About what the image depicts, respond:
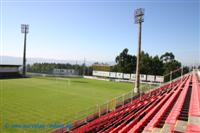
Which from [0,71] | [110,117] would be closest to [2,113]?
[110,117]

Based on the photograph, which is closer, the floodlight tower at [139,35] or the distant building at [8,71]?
the floodlight tower at [139,35]

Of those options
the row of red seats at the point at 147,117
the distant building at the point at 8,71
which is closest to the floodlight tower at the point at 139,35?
the row of red seats at the point at 147,117

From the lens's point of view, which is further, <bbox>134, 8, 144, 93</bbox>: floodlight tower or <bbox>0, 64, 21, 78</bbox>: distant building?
<bbox>0, 64, 21, 78</bbox>: distant building

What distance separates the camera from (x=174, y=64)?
64.9m

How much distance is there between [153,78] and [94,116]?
39.2 meters

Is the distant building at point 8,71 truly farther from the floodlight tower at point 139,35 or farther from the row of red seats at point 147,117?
the row of red seats at point 147,117

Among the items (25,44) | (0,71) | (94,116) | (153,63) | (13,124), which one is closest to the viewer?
(13,124)

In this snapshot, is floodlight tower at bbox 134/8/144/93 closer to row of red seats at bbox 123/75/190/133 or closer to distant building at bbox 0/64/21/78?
row of red seats at bbox 123/75/190/133

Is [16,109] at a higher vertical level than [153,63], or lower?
lower

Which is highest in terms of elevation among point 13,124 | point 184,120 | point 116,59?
point 116,59

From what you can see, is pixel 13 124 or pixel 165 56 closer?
pixel 13 124

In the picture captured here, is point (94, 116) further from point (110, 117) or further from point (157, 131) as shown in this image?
point (157, 131)

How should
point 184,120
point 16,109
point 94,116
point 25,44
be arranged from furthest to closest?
point 25,44 → point 16,109 → point 94,116 → point 184,120

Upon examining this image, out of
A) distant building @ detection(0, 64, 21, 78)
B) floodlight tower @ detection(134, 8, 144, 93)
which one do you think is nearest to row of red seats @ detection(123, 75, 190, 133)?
floodlight tower @ detection(134, 8, 144, 93)
